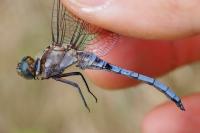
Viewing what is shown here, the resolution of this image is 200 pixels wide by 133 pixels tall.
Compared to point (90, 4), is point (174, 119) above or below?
below

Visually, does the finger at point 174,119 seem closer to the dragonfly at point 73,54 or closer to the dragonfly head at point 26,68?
the dragonfly at point 73,54

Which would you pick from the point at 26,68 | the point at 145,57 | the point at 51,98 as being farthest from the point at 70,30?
the point at 51,98

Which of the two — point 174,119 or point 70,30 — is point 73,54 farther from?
point 174,119

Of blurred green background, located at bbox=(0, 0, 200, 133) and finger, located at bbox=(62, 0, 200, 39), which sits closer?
finger, located at bbox=(62, 0, 200, 39)

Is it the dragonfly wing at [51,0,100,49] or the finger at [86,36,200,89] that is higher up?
the dragonfly wing at [51,0,100,49]

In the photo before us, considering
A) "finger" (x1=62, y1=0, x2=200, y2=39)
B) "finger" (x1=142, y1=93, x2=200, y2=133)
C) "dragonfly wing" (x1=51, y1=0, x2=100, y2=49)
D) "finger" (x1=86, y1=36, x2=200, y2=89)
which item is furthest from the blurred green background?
"finger" (x1=62, y1=0, x2=200, y2=39)

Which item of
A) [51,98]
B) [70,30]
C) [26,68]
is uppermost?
[70,30]

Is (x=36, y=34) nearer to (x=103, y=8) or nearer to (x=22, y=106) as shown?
(x=22, y=106)

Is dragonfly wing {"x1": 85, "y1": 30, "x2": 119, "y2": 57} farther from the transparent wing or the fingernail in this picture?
the fingernail
